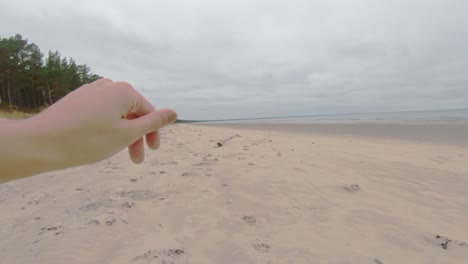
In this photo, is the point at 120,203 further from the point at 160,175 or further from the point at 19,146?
the point at 19,146

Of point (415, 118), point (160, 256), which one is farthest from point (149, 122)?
point (415, 118)

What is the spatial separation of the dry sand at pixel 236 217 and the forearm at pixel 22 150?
1.43 meters

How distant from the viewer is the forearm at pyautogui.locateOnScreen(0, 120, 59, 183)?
77cm

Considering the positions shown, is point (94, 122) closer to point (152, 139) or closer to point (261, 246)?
point (152, 139)

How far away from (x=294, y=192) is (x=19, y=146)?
3255 millimetres

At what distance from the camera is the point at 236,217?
2760 mm

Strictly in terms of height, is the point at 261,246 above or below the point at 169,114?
below

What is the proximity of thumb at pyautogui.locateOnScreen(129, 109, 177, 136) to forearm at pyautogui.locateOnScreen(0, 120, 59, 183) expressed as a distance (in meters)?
0.30

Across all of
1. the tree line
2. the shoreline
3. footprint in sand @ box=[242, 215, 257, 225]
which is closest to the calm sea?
the shoreline

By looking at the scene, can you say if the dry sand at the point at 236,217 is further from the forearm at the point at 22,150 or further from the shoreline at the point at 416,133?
the shoreline at the point at 416,133

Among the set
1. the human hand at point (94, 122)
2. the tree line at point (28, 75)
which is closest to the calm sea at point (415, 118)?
the human hand at point (94, 122)

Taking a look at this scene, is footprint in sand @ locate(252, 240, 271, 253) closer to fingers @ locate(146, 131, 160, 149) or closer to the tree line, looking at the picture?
fingers @ locate(146, 131, 160, 149)

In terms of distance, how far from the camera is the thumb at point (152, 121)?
1068 millimetres

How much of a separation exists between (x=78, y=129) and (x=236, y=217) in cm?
215
